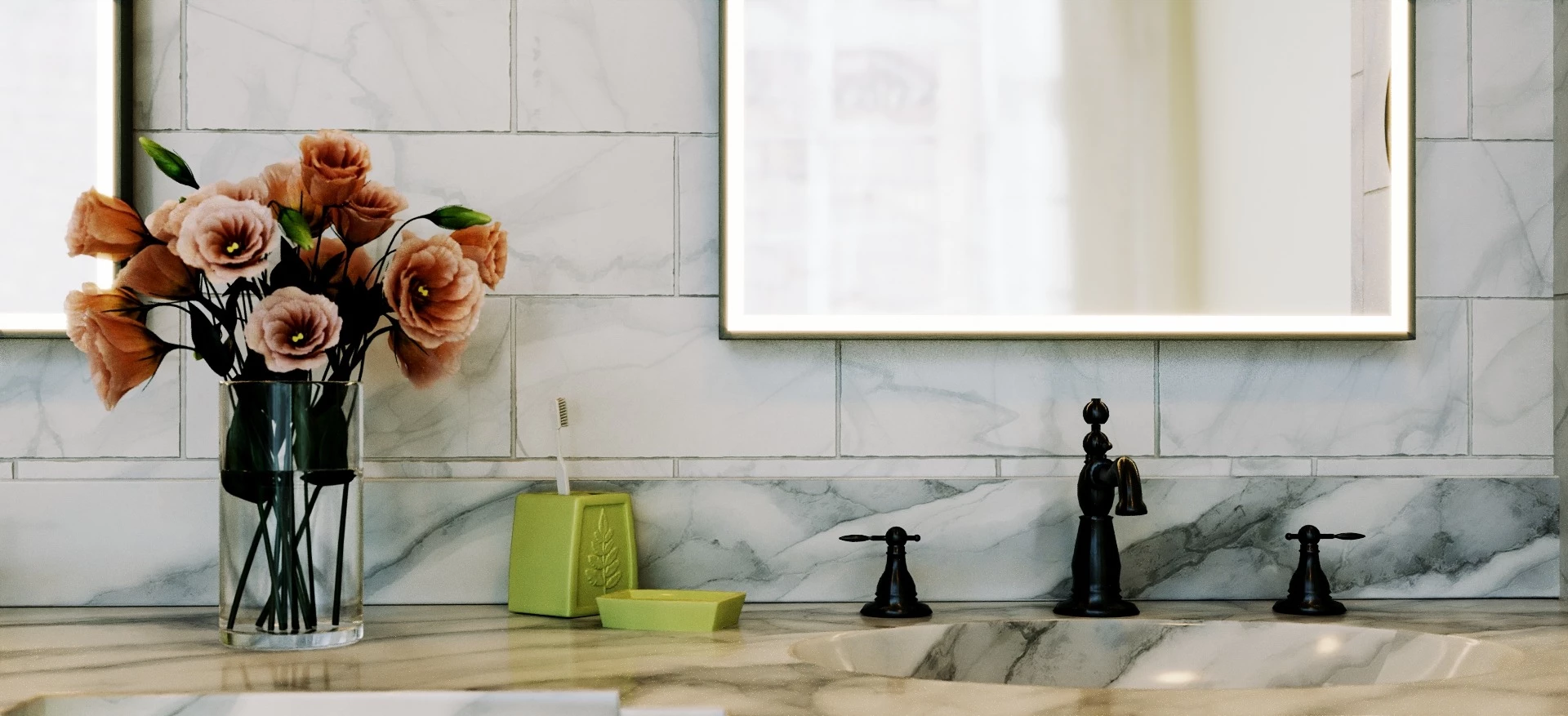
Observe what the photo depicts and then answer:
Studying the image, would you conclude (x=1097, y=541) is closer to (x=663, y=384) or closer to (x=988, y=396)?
(x=988, y=396)

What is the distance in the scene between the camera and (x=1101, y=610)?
119cm

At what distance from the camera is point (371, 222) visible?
110 cm

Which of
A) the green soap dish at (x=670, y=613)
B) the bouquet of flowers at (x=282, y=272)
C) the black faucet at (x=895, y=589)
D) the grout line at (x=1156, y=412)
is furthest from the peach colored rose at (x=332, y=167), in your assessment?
the grout line at (x=1156, y=412)

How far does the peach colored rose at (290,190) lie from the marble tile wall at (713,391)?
0.77ft

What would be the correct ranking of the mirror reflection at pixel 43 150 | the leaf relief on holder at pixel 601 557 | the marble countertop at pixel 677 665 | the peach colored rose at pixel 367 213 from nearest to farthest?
the marble countertop at pixel 677 665
the peach colored rose at pixel 367 213
the leaf relief on holder at pixel 601 557
the mirror reflection at pixel 43 150

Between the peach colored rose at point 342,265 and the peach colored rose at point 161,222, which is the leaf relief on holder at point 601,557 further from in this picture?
the peach colored rose at point 161,222

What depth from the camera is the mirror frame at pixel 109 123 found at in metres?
1.27

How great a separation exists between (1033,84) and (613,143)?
47 cm

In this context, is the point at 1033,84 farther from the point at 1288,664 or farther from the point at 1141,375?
the point at 1288,664

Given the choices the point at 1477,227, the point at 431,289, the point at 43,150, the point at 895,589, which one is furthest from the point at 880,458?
the point at 43,150

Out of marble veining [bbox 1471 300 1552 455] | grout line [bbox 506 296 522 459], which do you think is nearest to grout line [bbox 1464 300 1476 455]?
marble veining [bbox 1471 300 1552 455]

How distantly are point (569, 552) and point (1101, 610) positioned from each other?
21.3 inches

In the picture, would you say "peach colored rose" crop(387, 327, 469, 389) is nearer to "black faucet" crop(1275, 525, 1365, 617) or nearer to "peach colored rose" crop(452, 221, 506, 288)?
"peach colored rose" crop(452, 221, 506, 288)

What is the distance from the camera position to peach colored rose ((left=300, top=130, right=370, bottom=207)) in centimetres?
105
